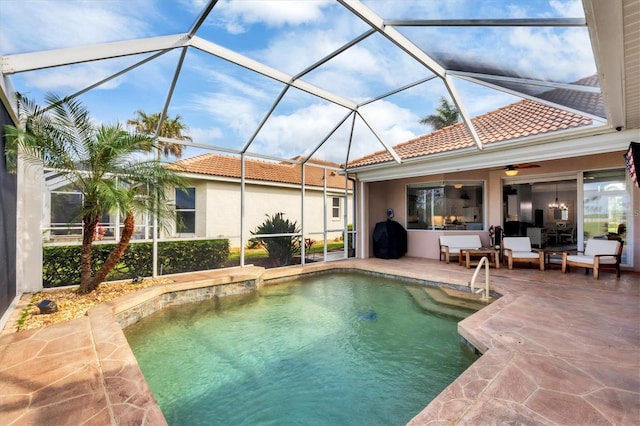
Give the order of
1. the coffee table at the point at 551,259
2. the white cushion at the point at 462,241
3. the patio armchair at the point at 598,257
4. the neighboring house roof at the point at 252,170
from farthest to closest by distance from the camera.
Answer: the neighboring house roof at the point at 252,170 < the white cushion at the point at 462,241 < the coffee table at the point at 551,259 < the patio armchair at the point at 598,257

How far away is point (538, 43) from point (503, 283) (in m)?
5.10

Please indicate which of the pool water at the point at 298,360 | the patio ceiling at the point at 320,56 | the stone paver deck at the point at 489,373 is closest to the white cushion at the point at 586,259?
the stone paver deck at the point at 489,373

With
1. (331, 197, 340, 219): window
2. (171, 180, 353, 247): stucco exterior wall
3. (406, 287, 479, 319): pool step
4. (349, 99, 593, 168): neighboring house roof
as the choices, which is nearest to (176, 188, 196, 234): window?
(171, 180, 353, 247): stucco exterior wall

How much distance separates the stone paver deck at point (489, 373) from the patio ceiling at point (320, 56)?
3216 mm

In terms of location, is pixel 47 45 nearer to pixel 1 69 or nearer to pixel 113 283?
pixel 1 69

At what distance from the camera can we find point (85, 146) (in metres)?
5.19

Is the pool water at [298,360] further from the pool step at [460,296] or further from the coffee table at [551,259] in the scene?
the coffee table at [551,259]

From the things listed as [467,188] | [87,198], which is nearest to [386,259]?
[467,188]

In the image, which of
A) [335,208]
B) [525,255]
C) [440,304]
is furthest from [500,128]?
[335,208]

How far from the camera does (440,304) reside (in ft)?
20.8

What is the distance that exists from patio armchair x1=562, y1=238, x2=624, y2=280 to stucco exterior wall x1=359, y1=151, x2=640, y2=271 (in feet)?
3.91

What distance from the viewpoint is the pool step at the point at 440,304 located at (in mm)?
5847

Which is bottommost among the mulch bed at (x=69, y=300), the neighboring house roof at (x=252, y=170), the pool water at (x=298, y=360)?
the pool water at (x=298, y=360)

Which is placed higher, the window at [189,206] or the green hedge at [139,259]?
the window at [189,206]
